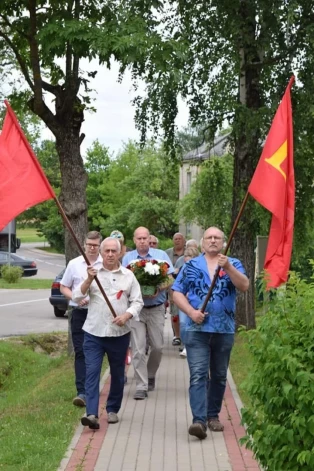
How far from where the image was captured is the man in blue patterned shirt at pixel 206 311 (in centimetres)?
924

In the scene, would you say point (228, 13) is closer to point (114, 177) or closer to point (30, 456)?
point (30, 456)

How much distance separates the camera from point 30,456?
27.4 feet

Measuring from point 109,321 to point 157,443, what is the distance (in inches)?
51.7

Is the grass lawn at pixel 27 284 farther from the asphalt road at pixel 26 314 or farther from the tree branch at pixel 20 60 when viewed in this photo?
the tree branch at pixel 20 60

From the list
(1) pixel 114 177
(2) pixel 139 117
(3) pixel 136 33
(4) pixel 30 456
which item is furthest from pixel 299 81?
(1) pixel 114 177

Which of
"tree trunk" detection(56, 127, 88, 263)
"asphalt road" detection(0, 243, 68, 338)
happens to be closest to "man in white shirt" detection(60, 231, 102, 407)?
"tree trunk" detection(56, 127, 88, 263)

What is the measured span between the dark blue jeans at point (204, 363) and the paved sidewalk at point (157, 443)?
31 cm

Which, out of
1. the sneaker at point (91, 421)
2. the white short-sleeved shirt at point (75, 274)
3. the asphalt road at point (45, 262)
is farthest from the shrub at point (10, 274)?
the sneaker at point (91, 421)

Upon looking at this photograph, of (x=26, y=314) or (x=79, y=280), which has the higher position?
(x=79, y=280)

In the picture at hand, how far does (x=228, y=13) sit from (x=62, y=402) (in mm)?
8854

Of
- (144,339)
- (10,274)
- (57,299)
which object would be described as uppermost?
(144,339)

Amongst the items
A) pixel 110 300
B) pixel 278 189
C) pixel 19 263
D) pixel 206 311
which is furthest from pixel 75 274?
pixel 19 263

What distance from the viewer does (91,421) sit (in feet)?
31.2

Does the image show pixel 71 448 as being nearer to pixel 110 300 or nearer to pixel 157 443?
pixel 157 443
